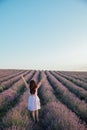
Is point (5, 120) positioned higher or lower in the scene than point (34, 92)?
lower

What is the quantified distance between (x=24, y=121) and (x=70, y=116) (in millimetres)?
1121

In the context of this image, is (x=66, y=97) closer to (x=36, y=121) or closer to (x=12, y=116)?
(x=36, y=121)

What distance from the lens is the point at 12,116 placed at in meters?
7.79

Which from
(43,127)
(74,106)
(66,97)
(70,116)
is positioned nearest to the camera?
(70,116)

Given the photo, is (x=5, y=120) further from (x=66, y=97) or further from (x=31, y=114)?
(x=66, y=97)

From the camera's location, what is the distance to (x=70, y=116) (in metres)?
7.57

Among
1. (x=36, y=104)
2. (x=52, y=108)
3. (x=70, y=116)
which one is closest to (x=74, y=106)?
(x=52, y=108)

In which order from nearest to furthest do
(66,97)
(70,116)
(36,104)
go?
(70,116) → (36,104) → (66,97)

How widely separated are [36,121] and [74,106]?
2459 mm

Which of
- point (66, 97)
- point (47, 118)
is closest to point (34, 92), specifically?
point (47, 118)

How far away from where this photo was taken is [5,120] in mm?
→ 7742

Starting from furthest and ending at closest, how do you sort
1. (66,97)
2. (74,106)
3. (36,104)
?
1. (66,97)
2. (74,106)
3. (36,104)

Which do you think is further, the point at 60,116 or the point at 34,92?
the point at 34,92

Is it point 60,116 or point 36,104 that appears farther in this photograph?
point 36,104
